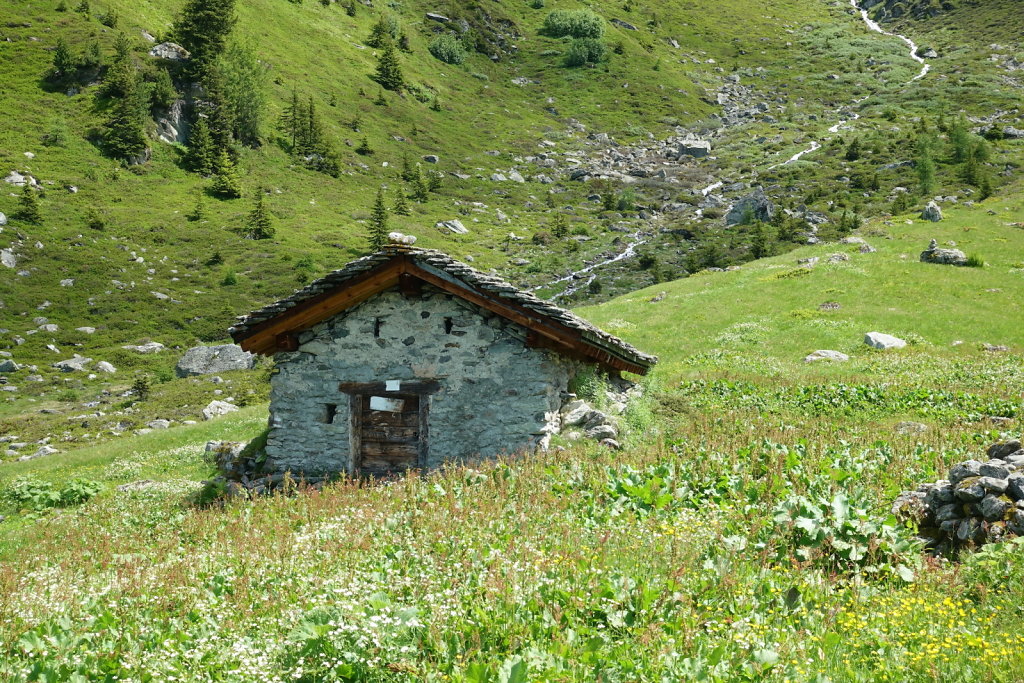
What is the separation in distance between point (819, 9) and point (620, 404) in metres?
220

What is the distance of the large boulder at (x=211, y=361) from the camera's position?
1645 inches

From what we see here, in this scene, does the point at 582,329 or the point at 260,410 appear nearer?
the point at 582,329

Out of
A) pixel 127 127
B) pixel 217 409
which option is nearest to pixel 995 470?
pixel 217 409

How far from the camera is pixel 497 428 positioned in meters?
15.0

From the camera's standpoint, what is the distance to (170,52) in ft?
256

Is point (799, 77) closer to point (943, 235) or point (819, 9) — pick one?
point (819, 9)

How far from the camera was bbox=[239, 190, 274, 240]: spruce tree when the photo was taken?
63219mm

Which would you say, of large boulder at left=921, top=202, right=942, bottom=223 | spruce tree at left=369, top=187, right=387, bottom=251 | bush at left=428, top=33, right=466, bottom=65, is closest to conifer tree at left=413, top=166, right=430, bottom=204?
spruce tree at left=369, top=187, right=387, bottom=251

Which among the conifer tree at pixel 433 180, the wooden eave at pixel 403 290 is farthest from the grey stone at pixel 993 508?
the conifer tree at pixel 433 180

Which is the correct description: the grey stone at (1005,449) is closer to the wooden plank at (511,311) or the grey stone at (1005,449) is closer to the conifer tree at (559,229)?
the wooden plank at (511,311)

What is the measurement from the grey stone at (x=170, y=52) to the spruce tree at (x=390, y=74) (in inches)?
1381

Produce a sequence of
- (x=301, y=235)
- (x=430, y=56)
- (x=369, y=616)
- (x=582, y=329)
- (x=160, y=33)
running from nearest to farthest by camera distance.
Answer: (x=369, y=616)
(x=582, y=329)
(x=301, y=235)
(x=160, y=33)
(x=430, y=56)

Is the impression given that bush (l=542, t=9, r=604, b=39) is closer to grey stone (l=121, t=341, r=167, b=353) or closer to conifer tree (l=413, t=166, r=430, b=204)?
conifer tree (l=413, t=166, r=430, b=204)

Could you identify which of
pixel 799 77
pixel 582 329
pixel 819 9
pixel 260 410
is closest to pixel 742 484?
pixel 582 329
